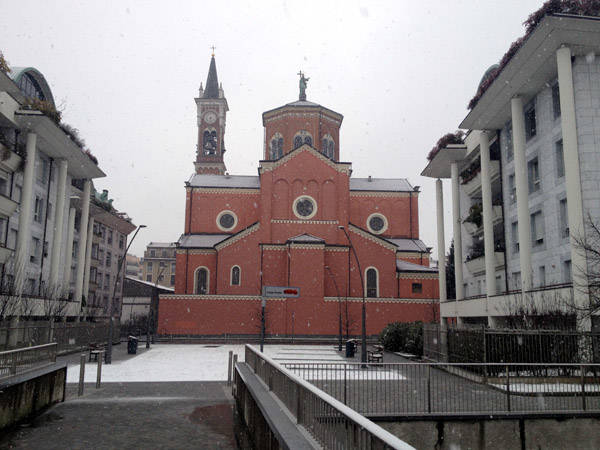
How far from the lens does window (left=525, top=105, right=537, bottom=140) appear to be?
75.3 ft

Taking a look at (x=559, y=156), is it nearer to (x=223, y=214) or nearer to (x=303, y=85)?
(x=223, y=214)

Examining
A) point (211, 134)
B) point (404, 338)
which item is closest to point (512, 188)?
point (404, 338)

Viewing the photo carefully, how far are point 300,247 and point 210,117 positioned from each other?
31539 mm

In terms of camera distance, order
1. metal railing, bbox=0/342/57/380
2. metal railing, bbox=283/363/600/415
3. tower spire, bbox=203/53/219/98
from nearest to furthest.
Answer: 1. metal railing, bbox=0/342/57/380
2. metal railing, bbox=283/363/600/415
3. tower spire, bbox=203/53/219/98

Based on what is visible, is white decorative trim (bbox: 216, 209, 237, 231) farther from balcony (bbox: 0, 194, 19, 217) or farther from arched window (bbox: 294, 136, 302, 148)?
balcony (bbox: 0, 194, 19, 217)

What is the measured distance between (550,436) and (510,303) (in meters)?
12.6

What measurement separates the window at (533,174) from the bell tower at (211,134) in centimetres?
4563

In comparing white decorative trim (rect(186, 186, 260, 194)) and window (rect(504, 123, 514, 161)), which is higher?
white decorative trim (rect(186, 186, 260, 194))

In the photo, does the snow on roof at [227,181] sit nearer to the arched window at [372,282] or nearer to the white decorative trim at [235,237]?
the white decorative trim at [235,237]

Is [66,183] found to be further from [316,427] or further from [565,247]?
[316,427]

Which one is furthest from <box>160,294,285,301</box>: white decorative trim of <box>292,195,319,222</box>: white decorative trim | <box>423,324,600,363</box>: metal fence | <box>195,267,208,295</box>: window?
<box>423,324,600,363</box>: metal fence

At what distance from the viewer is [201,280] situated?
46.7 meters

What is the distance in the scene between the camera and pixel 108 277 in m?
57.8

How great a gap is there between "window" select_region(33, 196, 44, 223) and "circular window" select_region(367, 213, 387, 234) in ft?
97.7
